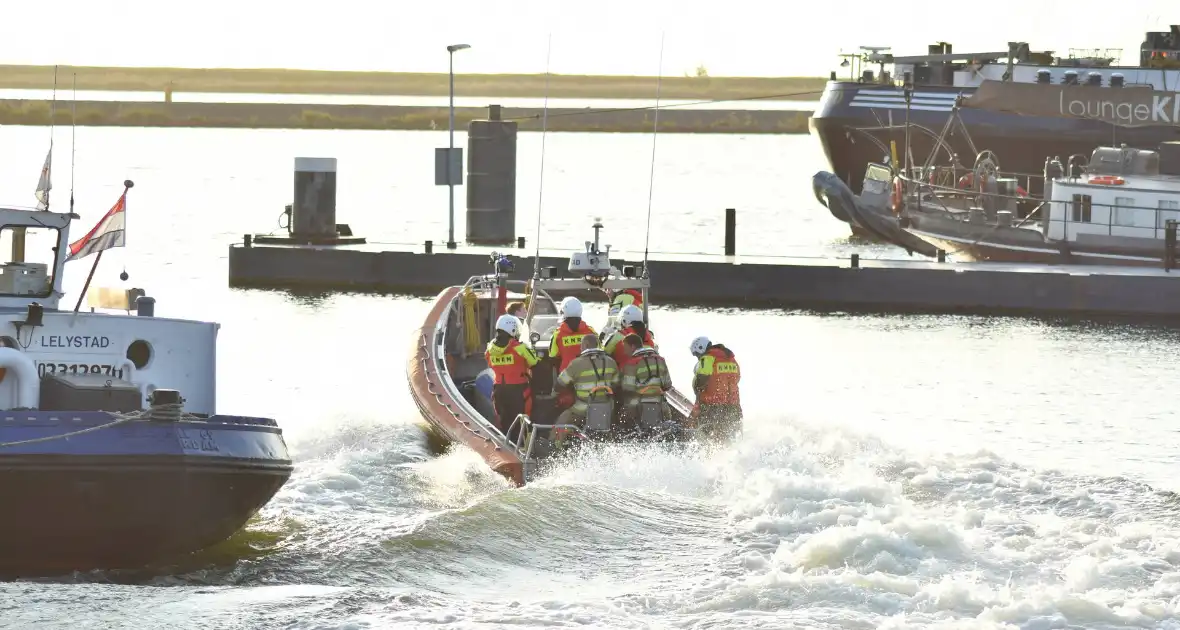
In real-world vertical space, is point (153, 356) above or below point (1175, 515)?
above

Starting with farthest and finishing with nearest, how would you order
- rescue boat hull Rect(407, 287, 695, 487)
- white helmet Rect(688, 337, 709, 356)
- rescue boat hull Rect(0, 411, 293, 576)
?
white helmet Rect(688, 337, 709, 356)
rescue boat hull Rect(407, 287, 695, 487)
rescue boat hull Rect(0, 411, 293, 576)

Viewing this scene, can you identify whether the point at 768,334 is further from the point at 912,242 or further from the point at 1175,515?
the point at 1175,515

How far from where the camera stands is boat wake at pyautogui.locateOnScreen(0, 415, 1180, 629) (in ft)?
44.4

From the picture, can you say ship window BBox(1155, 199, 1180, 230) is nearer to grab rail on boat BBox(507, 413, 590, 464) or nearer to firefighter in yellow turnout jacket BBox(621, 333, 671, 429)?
firefighter in yellow turnout jacket BBox(621, 333, 671, 429)

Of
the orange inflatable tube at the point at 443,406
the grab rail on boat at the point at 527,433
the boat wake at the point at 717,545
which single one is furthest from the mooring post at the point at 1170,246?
the grab rail on boat at the point at 527,433

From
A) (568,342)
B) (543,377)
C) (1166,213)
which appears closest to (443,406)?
(543,377)

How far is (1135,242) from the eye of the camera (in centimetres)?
3700

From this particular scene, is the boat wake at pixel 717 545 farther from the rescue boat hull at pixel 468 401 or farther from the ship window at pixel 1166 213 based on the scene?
the ship window at pixel 1166 213

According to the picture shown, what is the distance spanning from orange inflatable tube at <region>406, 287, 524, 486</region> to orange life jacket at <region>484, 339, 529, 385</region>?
22.5 inches

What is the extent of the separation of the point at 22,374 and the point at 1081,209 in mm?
27969

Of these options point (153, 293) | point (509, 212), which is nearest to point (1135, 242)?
point (509, 212)

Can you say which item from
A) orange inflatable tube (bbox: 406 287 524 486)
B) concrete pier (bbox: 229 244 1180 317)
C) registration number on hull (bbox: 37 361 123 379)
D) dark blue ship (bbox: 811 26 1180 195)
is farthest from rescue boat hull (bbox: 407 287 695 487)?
dark blue ship (bbox: 811 26 1180 195)

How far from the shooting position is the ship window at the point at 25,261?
49.0ft

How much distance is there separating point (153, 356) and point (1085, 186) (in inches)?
1056
